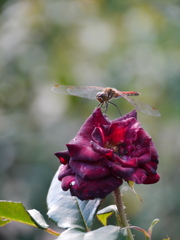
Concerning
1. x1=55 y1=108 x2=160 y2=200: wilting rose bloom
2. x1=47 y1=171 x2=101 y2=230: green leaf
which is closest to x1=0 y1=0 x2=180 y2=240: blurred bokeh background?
x1=47 y1=171 x2=101 y2=230: green leaf

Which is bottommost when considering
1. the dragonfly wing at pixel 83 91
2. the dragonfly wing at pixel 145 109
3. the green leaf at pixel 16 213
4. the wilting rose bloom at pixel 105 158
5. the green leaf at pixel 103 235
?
the green leaf at pixel 103 235

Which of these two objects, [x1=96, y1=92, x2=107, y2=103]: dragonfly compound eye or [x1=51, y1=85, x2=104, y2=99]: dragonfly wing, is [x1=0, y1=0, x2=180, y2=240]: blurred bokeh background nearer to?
[x1=51, y1=85, x2=104, y2=99]: dragonfly wing

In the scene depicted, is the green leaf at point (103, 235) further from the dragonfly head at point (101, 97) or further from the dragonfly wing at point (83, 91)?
the dragonfly wing at point (83, 91)

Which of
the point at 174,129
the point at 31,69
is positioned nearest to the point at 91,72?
the point at 31,69

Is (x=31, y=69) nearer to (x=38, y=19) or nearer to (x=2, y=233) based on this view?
(x=38, y=19)

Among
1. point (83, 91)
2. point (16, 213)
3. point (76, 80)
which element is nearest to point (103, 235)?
point (16, 213)

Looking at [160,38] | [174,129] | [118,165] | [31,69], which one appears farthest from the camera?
[31,69]

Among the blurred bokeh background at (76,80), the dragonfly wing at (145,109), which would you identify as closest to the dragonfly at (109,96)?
the dragonfly wing at (145,109)
